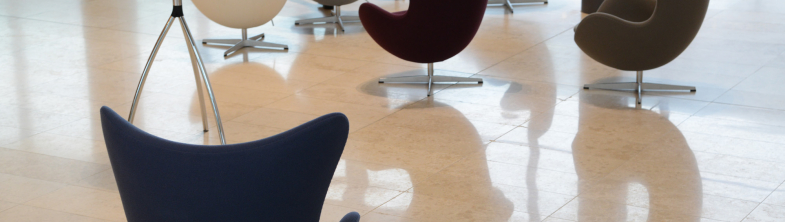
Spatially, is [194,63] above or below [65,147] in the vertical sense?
above

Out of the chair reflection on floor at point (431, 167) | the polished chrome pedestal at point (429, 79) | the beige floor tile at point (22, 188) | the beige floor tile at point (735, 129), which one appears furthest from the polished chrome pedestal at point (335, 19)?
the beige floor tile at point (22, 188)

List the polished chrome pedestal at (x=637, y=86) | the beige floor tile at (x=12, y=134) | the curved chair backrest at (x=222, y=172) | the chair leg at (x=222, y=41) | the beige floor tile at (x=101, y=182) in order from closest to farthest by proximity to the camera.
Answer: the curved chair backrest at (x=222, y=172)
the beige floor tile at (x=101, y=182)
the beige floor tile at (x=12, y=134)
the polished chrome pedestal at (x=637, y=86)
the chair leg at (x=222, y=41)

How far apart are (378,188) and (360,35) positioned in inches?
131

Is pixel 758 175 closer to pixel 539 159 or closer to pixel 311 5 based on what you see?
pixel 539 159

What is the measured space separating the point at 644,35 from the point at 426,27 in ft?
3.97

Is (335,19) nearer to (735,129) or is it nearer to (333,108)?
(333,108)

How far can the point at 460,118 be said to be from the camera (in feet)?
14.8

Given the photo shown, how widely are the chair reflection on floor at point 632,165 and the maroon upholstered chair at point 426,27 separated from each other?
0.81 meters

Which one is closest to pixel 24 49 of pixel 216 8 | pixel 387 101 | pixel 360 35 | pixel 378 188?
pixel 216 8

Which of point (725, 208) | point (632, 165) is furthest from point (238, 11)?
point (725, 208)

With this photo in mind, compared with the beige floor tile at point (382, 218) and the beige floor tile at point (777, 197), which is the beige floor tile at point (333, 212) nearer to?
the beige floor tile at point (382, 218)

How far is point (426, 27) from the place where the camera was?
15.6 ft

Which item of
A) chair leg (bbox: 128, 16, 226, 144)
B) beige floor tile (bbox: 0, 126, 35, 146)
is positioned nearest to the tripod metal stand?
chair leg (bbox: 128, 16, 226, 144)

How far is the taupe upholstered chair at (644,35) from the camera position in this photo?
448cm
